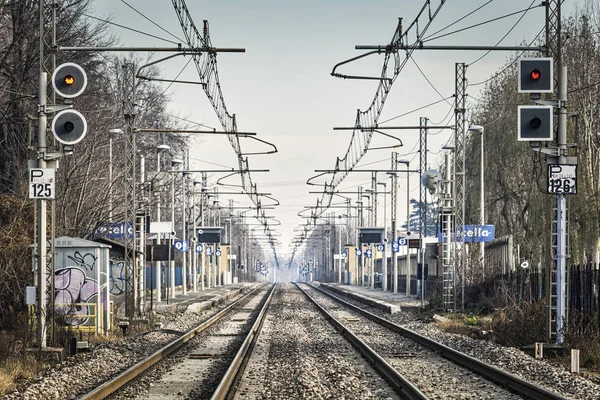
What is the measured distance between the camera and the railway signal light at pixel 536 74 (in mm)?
19500

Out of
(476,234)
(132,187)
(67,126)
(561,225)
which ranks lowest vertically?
(476,234)

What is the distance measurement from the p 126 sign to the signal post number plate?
986 cm

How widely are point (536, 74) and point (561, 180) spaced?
2199 millimetres

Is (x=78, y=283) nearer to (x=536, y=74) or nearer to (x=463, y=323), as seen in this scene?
(x=463, y=323)

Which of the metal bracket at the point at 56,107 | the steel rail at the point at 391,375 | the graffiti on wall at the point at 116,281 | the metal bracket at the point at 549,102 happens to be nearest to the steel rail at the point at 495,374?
the steel rail at the point at 391,375

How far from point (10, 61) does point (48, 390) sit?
21910 millimetres

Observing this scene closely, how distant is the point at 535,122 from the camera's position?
19.3 m

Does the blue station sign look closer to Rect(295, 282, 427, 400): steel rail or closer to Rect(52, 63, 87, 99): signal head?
Rect(295, 282, 427, 400): steel rail

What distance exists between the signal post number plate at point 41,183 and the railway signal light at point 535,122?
9281 millimetres

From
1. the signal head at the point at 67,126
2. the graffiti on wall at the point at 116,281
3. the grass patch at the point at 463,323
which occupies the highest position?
the signal head at the point at 67,126

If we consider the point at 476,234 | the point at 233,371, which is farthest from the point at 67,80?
the point at 476,234

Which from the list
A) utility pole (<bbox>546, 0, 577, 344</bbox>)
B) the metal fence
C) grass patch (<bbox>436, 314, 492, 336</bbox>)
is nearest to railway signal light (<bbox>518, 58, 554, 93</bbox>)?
utility pole (<bbox>546, 0, 577, 344</bbox>)

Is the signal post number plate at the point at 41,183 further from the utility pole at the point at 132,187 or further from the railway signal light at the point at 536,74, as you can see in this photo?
the utility pole at the point at 132,187

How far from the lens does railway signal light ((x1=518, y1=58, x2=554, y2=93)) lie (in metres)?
19.5
